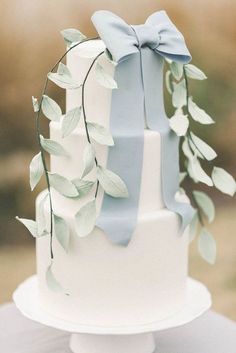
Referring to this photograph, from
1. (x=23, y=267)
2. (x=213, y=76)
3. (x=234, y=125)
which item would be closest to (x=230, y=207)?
(x=234, y=125)

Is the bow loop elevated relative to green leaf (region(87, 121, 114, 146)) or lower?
elevated

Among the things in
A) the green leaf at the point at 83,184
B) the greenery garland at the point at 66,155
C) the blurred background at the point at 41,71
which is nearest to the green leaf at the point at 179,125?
the greenery garland at the point at 66,155

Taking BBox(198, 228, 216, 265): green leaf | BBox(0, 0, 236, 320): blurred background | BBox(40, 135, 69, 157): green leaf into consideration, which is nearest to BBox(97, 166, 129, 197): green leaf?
BBox(40, 135, 69, 157): green leaf

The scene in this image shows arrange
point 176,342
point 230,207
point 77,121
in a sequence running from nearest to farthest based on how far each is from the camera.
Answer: point 77,121 → point 176,342 → point 230,207

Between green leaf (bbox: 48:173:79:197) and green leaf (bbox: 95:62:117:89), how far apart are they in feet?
0.68

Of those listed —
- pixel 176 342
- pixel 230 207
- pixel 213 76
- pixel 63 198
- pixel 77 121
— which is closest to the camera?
pixel 77 121

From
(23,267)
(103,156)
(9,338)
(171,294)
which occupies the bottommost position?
(23,267)

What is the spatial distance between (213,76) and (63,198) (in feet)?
4.34

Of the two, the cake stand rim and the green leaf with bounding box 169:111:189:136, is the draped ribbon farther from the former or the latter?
the cake stand rim

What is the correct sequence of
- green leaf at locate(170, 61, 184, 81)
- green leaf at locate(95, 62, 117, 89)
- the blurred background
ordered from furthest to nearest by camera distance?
the blurred background, green leaf at locate(170, 61, 184, 81), green leaf at locate(95, 62, 117, 89)

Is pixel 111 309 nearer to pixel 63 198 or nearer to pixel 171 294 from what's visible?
pixel 171 294

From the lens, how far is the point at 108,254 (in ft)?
5.02

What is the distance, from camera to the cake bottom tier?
5.03 feet

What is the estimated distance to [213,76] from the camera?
108 inches
